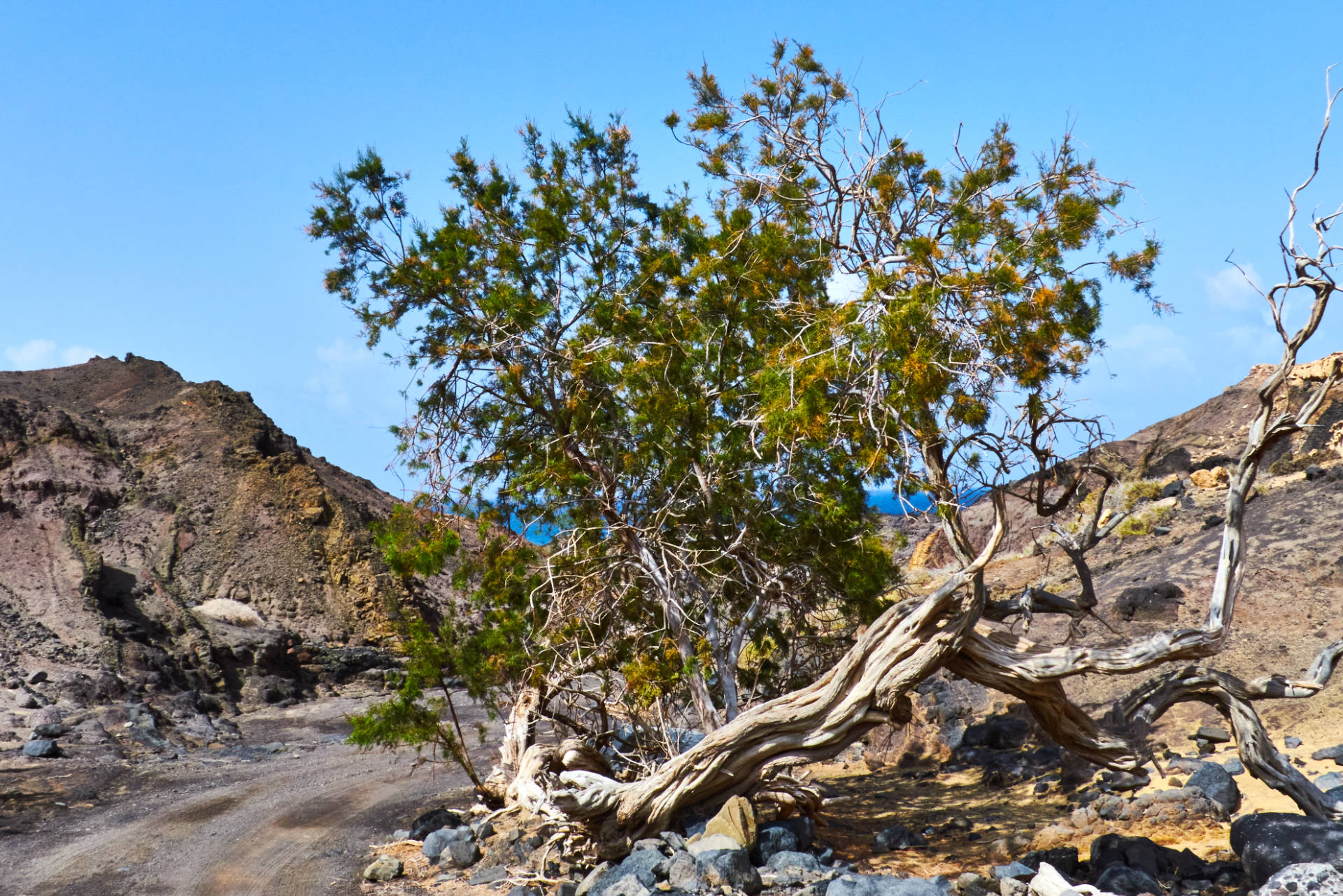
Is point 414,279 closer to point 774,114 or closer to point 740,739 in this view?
point 774,114

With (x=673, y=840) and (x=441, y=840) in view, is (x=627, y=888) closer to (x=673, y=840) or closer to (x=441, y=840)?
(x=673, y=840)

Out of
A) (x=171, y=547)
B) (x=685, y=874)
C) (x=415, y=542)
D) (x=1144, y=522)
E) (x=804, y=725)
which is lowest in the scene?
(x=685, y=874)

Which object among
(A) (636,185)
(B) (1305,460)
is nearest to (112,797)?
(A) (636,185)

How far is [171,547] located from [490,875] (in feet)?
64.0

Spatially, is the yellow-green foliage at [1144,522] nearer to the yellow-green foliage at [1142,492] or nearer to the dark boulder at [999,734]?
the yellow-green foliage at [1142,492]

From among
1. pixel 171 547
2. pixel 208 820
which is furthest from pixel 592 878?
pixel 171 547

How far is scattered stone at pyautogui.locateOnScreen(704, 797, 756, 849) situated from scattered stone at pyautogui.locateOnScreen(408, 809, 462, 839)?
3.33 metres

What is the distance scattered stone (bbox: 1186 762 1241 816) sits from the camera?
26.3 feet

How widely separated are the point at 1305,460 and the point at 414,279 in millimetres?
18419

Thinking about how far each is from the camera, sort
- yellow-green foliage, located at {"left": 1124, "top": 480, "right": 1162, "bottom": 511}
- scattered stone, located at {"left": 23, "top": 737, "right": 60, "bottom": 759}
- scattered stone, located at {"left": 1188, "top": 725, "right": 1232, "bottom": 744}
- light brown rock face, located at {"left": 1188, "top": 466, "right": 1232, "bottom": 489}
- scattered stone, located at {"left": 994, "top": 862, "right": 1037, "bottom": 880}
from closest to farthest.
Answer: scattered stone, located at {"left": 994, "top": 862, "right": 1037, "bottom": 880}
scattered stone, located at {"left": 1188, "top": 725, "right": 1232, "bottom": 744}
scattered stone, located at {"left": 23, "top": 737, "right": 60, "bottom": 759}
light brown rock face, located at {"left": 1188, "top": 466, "right": 1232, "bottom": 489}
yellow-green foliage, located at {"left": 1124, "top": 480, "right": 1162, "bottom": 511}

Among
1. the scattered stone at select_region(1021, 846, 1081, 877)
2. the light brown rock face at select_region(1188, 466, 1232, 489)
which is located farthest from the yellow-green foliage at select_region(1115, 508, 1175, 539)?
the scattered stone at select_region(1021, 846, 1081, 877)

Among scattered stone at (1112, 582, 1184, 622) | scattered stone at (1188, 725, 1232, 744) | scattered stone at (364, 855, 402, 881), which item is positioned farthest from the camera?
scattered stone at (1112, 582, 1184, 622)

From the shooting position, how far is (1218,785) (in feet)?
26.8

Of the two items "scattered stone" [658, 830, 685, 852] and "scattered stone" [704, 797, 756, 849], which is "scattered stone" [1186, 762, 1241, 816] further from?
"scattered stone" [658, 830, 685, 852]
